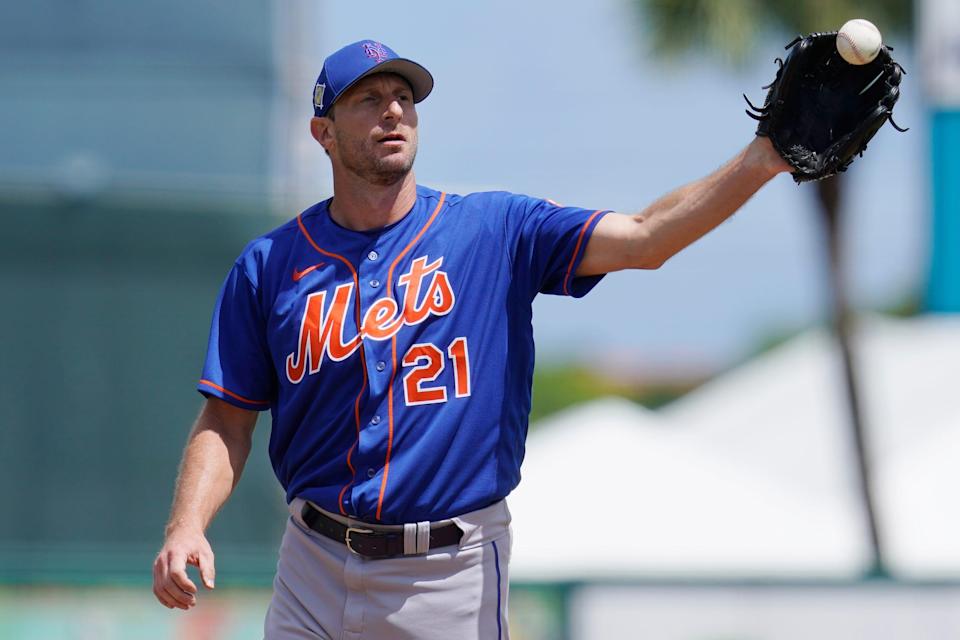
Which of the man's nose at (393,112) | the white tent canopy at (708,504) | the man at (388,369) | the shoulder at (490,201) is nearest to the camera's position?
the man at (388,369)

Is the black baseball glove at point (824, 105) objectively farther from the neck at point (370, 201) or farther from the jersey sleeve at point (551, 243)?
the neck at point (370, 201)

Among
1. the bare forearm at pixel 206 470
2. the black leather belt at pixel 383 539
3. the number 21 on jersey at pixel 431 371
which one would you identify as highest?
the number 21 on jersey at pixel 431 371

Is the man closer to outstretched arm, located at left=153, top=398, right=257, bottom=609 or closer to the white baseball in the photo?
outstretched arm, located at left=153, top=398, right=257, bottom=609

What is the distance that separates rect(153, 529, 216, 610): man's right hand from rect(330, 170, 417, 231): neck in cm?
88

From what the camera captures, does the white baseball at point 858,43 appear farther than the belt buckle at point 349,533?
No

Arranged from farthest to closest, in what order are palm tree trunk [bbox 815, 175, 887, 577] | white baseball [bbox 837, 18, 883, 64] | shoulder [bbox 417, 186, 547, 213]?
palm tree trunk [bbox 815, 175, 887, 577], shoulder [bbox 417, 186, 547, 213], white baseball [bbox 837, 18, 883, 64]

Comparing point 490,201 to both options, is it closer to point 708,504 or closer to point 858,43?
point 858,43

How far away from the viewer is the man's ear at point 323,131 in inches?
139

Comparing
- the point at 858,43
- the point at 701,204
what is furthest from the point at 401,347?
the point at 858,43

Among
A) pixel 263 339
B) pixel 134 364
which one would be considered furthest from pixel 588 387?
pixel 263 339

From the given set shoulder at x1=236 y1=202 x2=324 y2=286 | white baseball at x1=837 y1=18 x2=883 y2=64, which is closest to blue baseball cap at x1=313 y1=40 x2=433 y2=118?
shoulder at x1=236 y1=202 x2=324 y2=286

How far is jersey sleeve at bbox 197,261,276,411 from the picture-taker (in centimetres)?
348

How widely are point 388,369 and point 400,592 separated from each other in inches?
20.4

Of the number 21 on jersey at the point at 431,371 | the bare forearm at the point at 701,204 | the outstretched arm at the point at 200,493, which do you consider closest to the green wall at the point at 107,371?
the outstretched arm at the point at 200,493
